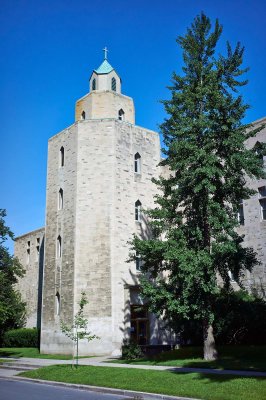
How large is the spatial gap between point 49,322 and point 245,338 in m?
13.5

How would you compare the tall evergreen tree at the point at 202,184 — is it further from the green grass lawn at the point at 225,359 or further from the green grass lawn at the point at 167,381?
the green grass lawn at the point at 167,381

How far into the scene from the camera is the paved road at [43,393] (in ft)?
40.1

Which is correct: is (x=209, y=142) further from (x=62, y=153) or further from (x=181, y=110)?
(x=62, y=153)

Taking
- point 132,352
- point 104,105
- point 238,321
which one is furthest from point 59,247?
point 238,321

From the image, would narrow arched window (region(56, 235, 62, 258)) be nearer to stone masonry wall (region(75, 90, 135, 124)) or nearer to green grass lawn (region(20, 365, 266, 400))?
stone masonry wall (region(75, 90, 135, 124))

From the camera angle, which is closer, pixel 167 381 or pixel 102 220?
pixel 167 381

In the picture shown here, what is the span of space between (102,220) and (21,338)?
14725 mm

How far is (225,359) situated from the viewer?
18594mm

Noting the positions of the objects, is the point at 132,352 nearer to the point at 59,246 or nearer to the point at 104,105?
the point at 59,246

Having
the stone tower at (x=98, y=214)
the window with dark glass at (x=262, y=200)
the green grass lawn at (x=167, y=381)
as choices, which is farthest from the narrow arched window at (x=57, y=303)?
the window with dark glass at (x=262, y=200)

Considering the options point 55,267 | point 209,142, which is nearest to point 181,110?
point 209,142

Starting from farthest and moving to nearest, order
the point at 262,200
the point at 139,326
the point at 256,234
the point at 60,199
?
1. the point at 60,199
2. the point at 139,326
3. the point at 262,200
4. the point at 256,234

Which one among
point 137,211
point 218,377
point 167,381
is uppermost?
point 137,211

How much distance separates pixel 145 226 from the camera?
31000 millimetres
